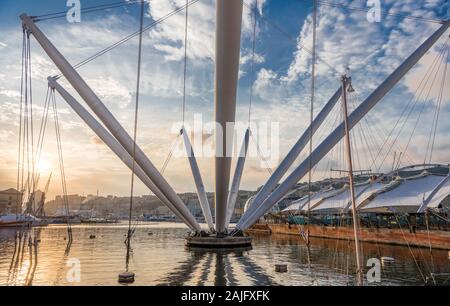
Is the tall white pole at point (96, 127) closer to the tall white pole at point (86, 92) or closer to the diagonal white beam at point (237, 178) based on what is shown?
the tall white pole at point (86, 92)

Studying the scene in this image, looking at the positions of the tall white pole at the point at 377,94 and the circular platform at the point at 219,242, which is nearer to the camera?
the tall white pole at the point at 377,94

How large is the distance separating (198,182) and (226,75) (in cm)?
3581

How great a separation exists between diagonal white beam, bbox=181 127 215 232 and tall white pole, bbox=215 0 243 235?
23488 millimetres

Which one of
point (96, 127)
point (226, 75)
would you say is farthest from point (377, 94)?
point (96, 127)

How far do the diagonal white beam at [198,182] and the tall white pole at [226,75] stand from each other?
2349 cm

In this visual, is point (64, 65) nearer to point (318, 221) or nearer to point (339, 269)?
point (339, 269)

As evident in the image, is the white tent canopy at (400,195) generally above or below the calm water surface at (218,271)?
above

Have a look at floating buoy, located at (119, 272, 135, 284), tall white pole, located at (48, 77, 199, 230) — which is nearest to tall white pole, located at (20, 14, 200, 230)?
tall white pole, located at (48, 77, 199, 230)

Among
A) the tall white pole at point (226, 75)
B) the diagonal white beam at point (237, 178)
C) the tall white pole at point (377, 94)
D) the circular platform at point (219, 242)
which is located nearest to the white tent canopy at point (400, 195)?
the diagonal white beam at point (237, 178)

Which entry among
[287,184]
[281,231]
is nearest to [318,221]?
[281,231]

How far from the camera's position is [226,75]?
18.9 metres

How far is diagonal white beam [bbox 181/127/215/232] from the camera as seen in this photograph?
51938mm

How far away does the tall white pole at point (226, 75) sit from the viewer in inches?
616

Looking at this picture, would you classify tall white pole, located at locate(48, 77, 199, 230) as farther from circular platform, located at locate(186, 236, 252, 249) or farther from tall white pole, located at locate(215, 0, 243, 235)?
circular platform, located at locate(186, 236, 252, 249)
